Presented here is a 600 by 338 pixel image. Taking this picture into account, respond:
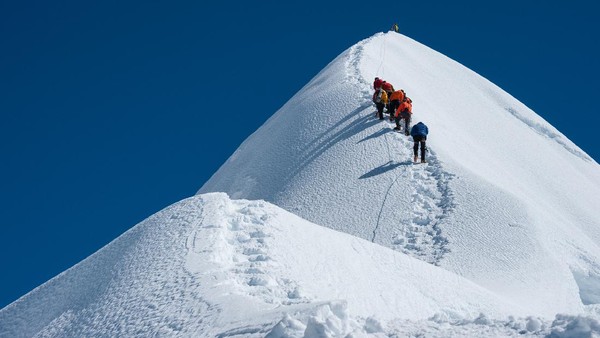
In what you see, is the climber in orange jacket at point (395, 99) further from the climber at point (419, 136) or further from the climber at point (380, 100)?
the climber at point (419, 136)

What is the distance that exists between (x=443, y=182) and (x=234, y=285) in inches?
414

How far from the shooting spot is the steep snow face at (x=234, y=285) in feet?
32.0

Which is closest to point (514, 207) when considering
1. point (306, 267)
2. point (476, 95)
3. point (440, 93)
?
point (306, 267)

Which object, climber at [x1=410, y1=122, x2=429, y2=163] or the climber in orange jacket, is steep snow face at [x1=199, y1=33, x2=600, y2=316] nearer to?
climber at [x1=410, y1=122, x2=429, y2=163]

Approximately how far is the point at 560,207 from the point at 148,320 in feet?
51.3

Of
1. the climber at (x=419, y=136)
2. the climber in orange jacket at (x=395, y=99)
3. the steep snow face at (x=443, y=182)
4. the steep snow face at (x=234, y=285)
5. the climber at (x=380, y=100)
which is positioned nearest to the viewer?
the steep snow face at (x=234, y=285)

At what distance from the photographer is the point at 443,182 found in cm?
2005

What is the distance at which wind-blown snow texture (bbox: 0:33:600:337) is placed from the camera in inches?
396

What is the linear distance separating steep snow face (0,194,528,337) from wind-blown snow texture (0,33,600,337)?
1.4 inches

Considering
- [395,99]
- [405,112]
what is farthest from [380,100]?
[405,112]

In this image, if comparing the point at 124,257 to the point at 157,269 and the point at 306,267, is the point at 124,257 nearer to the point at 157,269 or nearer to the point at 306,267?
the point at 157,269

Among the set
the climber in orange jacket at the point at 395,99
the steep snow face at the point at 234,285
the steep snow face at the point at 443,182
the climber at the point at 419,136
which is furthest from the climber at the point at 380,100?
the steep snow face at the point at 234,285

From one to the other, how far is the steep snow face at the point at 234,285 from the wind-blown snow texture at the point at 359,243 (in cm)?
4

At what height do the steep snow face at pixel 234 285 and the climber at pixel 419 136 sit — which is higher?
the climber at pixel 419 136
